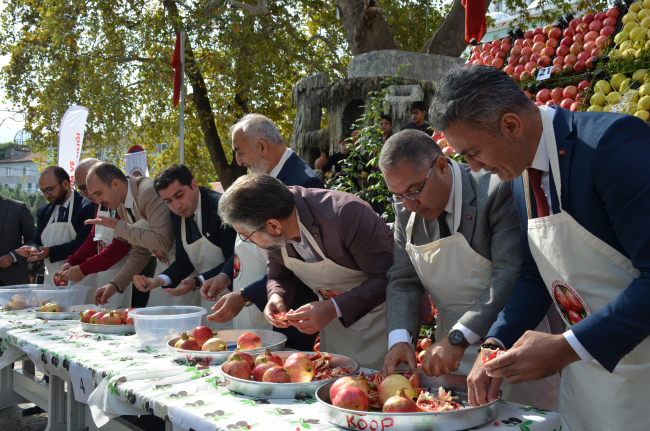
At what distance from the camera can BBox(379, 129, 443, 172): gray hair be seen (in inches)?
78.1

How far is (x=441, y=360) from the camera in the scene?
1.75 m

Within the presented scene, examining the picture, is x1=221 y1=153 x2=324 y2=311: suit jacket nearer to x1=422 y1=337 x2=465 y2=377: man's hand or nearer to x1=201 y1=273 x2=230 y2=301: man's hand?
x1=201 y1=273 x2=230 y2=301: man's hand

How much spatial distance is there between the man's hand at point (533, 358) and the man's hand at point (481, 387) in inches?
4.3

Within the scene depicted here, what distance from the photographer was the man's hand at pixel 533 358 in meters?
1.35

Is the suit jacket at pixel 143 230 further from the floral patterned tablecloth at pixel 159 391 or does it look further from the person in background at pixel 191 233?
the floral patterned tablecloth at pixel 159 391

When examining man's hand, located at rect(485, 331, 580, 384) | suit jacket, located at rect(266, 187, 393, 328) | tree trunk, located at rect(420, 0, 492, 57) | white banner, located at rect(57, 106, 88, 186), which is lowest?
man's hand, located at rect(485, 331, 580, 384)

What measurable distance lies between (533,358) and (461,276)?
0.75 meters

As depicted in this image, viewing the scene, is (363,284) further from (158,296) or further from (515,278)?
(158,296)

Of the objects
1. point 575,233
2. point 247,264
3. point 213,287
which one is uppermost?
point 575,233

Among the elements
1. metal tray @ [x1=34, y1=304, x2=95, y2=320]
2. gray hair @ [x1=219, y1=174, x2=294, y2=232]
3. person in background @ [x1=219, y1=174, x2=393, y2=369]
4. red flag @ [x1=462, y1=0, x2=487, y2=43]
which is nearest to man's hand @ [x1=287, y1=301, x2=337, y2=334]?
person in background @ [x1=219, y1=174, x2=393, y2=369]

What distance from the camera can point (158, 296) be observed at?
4.06 m

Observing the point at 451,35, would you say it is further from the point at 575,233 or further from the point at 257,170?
the point at 575,233

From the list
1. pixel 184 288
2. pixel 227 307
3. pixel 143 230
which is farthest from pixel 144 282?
pixel 227 307

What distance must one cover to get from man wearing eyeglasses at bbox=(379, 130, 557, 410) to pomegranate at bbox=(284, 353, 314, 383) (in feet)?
0.87
